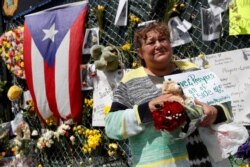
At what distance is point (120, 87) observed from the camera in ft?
8.26

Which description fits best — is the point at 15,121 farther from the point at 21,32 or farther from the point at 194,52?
the point at 194,52

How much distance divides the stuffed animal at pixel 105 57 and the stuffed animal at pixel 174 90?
171 centimetres

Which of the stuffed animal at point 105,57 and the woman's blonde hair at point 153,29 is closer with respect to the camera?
the woman's blonde hair at point 153,29

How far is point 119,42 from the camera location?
166 inches

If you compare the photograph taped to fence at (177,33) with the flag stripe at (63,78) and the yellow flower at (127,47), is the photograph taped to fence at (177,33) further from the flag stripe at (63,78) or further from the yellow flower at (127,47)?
the flag stripe at (63,78)

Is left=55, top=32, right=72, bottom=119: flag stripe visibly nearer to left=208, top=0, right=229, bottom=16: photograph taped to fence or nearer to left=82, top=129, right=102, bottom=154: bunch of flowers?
left=82, top=129, right=102, bottom=154: bunch of flowers

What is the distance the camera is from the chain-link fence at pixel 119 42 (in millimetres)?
3514

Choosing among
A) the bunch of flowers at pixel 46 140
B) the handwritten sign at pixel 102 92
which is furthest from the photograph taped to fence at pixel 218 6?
the bunch of flowers at pixel 46 140

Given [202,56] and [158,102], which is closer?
[158,102]

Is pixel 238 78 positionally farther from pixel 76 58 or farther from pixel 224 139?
pixel 76 58

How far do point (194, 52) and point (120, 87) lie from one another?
1.31m

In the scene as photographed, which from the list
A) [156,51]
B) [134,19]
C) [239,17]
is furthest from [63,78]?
[156,51]

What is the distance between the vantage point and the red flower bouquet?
215 cm

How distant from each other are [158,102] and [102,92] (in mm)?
1988
